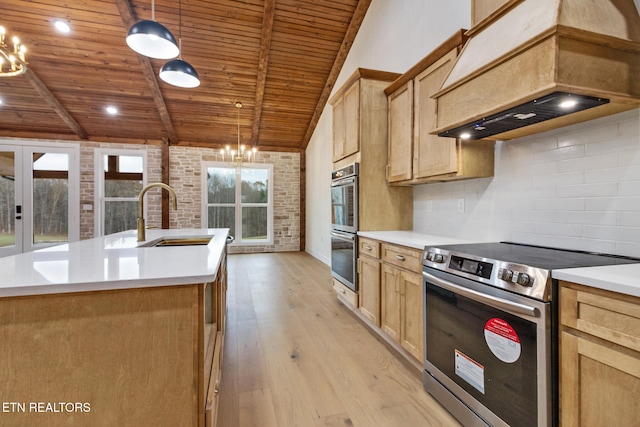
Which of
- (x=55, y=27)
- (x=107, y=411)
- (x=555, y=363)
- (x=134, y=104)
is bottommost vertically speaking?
(x=107, y=411)

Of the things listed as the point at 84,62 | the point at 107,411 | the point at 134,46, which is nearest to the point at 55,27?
the point at 84,62

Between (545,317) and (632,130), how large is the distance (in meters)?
1.09

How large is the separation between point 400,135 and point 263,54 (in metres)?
3.25

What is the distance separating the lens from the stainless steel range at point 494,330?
121 cm

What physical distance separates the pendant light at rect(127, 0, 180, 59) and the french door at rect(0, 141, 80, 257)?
5559 millimetres

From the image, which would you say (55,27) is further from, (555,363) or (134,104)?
(555,363)

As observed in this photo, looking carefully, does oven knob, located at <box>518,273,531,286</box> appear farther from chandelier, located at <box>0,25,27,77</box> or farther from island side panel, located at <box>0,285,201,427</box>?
chandelier, located at <box>0,25,27,77</box>

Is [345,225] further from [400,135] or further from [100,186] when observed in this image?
[100,186]

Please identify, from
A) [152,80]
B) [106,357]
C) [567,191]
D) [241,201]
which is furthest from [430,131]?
[241,201]

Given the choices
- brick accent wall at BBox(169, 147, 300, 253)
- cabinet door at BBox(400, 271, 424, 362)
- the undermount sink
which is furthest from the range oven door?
brick accent wall at BBox(169, 147, 300, 253)

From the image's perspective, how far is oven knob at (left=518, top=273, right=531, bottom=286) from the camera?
1252mm

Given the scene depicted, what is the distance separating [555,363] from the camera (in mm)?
1192

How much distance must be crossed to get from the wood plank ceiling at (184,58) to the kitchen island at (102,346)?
443cm

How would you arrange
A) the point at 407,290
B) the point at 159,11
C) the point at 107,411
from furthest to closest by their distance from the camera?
the point at 159,11 < the point at 407,290 < the point at 107,411
